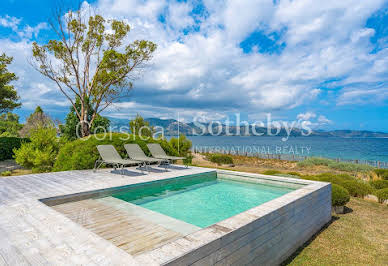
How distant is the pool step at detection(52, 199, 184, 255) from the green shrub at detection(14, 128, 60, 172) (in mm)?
6239

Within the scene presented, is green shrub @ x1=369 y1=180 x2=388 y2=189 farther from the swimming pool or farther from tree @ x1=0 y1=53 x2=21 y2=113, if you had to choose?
tree @ x1=0 y1=53 x2=21 y2=113

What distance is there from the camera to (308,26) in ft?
28.1

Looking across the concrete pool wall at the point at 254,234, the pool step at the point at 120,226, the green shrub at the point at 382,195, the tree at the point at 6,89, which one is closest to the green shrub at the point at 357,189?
the green shrub at the point at 382,195

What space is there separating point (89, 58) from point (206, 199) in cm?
1318

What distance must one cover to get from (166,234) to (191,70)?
42.6 ft

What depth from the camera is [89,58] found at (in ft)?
46.7

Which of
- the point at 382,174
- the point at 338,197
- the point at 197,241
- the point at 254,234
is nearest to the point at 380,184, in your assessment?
the point at 382,174

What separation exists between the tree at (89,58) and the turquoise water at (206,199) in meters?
10.8

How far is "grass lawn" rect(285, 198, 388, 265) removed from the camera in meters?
3.56

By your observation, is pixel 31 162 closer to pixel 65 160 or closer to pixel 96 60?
pixel 65 160

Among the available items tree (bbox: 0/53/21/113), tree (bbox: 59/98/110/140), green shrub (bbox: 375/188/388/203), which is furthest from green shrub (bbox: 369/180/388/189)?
tree (bbox: 0/53/21/113)

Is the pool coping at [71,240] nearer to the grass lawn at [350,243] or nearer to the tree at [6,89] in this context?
the grass lawn at [350,243]

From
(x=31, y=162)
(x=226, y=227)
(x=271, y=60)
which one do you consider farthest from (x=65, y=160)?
(x=271, y=60)

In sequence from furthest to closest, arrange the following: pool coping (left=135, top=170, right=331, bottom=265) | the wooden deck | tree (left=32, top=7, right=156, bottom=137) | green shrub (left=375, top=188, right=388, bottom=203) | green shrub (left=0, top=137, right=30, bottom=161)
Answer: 1. tree (left=32, top=7, right=156, bottom=137)
2. green shrub (left=0, top=137, right=30, bottom=161)
3. green shrub (left=375, top=188, right=388, bottom=203)
4. the wooden deck
5. pool coping (left=135, top=170, right=331, bottom=265)
